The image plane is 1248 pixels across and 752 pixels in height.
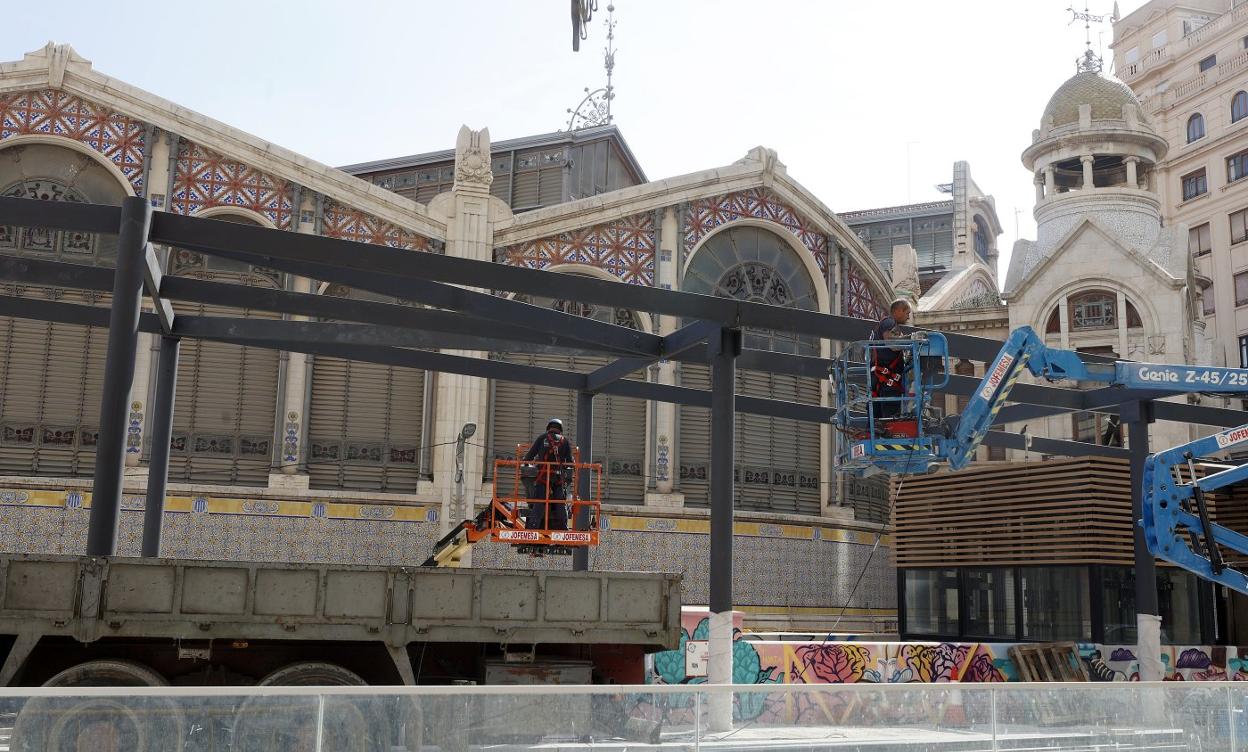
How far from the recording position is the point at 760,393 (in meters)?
35.9

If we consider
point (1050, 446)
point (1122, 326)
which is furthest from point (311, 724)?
point (1122, 326)

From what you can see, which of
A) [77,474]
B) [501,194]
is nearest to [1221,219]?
[501,194]

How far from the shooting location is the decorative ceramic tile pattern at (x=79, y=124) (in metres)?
30.3

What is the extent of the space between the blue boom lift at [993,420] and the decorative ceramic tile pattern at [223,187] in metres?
19.8

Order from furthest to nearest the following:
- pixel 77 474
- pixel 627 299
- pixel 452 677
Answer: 1. pixel 77 474
2. pixel 627 299
3. pixel 452 677

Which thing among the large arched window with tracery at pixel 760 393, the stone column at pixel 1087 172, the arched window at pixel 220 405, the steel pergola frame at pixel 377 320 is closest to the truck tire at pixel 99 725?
the steel pergola frame at pixel 377 320

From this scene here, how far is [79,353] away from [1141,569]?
25.7 meters

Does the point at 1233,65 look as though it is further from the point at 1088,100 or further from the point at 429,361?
the point at 429,361

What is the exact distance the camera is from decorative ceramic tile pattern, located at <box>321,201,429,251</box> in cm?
3238

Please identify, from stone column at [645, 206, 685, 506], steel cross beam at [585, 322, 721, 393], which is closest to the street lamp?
stone column at [645, 206, 685, 506]

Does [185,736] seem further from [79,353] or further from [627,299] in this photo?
[79,353]

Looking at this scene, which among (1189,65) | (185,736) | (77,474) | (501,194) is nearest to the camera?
(185,736)

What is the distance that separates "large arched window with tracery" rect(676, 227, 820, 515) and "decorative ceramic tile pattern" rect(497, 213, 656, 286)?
4.98 ft

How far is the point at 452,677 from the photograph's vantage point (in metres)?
15.0
